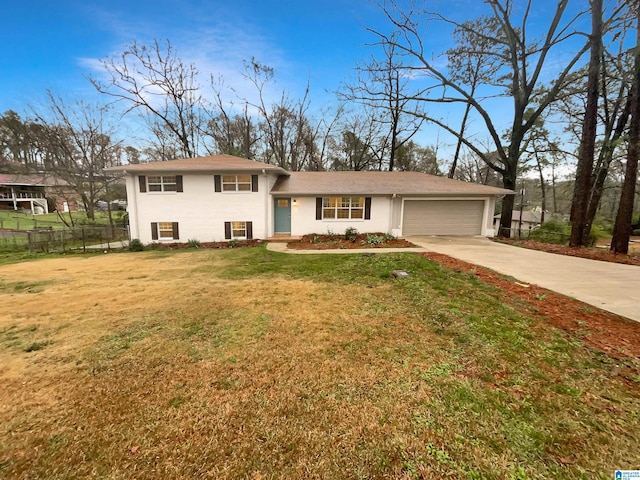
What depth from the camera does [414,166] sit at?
26438 mm

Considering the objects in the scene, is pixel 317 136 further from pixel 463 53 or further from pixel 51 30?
pixel 51 30

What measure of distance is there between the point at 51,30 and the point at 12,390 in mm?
18831

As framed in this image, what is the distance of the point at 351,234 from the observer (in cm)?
1207

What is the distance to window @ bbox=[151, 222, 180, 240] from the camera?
512 inches

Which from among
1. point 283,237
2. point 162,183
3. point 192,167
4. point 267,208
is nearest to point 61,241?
point 162,183

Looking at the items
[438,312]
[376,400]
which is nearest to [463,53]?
[438,312]

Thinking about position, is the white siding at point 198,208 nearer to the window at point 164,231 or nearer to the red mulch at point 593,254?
the window at point 164,231

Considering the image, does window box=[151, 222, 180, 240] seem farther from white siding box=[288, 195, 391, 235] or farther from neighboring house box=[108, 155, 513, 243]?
white siding box=[288, 195, 391, 235]

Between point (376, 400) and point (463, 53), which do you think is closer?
point (376, 400)

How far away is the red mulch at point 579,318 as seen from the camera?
3.37 metres

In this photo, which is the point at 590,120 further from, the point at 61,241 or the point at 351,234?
the point at 61,241

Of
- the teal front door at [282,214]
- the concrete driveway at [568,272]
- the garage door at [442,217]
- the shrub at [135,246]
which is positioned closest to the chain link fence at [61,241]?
the shrub at [135,246]

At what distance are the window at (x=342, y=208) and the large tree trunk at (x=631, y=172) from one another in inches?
365

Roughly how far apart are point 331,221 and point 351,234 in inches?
65.6
